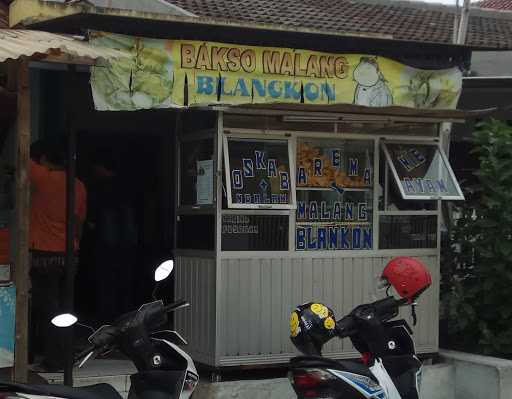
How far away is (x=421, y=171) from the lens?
866 centimetres

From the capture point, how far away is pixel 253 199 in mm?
7812

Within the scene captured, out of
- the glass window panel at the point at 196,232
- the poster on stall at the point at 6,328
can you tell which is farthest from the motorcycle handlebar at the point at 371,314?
the poster on stall at the point at 6,328

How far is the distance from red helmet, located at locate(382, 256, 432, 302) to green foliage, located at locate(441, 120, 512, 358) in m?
3.02

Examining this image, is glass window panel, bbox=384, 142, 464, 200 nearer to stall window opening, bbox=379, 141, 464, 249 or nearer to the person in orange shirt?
stall window opening, bbox=379, 141, 464, 249

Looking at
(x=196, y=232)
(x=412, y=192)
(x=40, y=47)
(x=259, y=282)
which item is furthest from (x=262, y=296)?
(x=40, y=47)

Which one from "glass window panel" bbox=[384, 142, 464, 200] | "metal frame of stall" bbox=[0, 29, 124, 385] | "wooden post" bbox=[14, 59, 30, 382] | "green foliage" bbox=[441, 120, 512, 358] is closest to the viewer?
"metal frame of stall" bbox=[0, 29, 124, 385]

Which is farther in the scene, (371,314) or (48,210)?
(48,210)

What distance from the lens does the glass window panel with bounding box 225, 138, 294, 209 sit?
7743mm

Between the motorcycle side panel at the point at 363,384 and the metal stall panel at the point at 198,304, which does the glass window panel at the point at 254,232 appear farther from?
the motorcycle side panel at the point at 363,384

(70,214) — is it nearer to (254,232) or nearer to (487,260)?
(254,232)

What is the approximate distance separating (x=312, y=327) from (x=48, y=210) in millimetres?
3078

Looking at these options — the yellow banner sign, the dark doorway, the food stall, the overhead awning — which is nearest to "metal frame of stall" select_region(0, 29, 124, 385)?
the yellow banner sign

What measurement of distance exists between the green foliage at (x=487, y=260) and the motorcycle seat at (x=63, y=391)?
194 inches

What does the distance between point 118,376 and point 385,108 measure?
3138 millimetres
